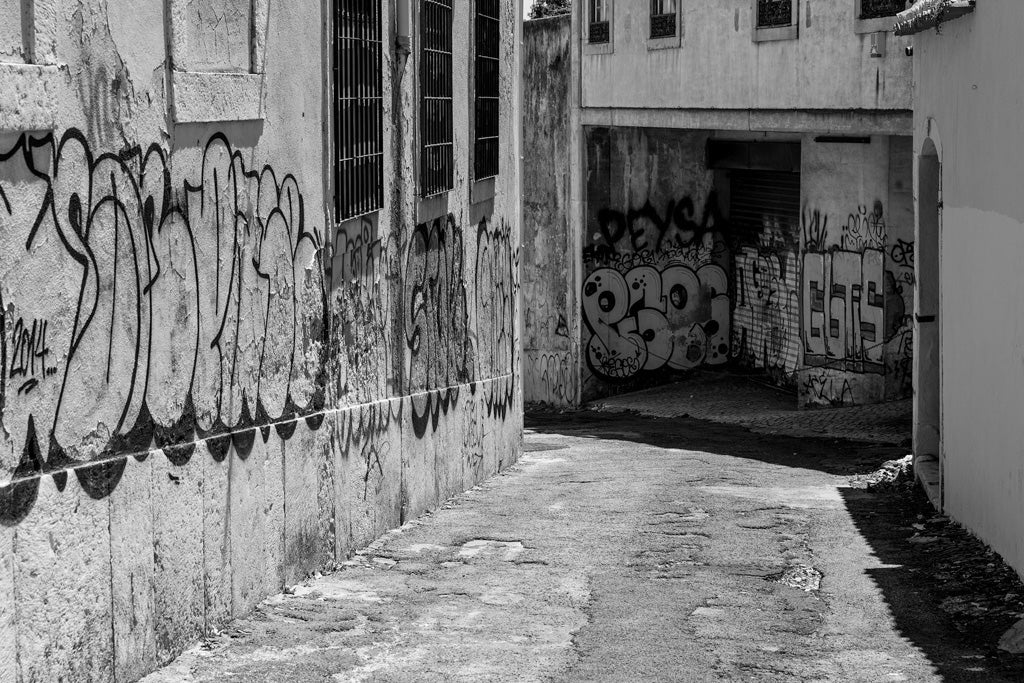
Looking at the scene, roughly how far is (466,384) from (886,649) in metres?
5.47

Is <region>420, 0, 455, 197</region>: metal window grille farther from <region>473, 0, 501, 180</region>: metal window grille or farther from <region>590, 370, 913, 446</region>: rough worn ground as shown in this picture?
<region>590, 370, 913, 446</region>: rough worn ground

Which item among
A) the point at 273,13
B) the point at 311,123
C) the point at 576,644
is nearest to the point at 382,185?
the point at 311,123

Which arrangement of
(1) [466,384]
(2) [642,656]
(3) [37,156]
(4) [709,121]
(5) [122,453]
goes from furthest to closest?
(4) [709,121] < (1) [466,384] < (2) [642,656] < (5) [122,453] < (3) [37,156]

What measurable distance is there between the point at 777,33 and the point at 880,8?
6.16ft

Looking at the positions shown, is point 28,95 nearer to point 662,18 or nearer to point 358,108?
point 358,108

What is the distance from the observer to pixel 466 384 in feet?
36.7

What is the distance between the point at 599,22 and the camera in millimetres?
21906

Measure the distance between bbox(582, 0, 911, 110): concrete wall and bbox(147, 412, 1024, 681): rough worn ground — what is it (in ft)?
21.7

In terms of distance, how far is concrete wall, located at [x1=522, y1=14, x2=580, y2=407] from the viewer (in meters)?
22.2

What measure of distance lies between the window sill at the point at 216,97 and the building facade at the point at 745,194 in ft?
34.4

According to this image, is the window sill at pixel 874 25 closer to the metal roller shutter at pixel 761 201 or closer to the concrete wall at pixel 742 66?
the concrete wall at pixel 742 66

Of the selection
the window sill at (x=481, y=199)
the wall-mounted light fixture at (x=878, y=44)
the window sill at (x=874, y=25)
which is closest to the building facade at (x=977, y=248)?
the window sill at (x=481, y=199)

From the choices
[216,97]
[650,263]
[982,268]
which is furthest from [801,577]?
[650,263]

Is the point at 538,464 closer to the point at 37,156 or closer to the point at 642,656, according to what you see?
the point at 642,656
